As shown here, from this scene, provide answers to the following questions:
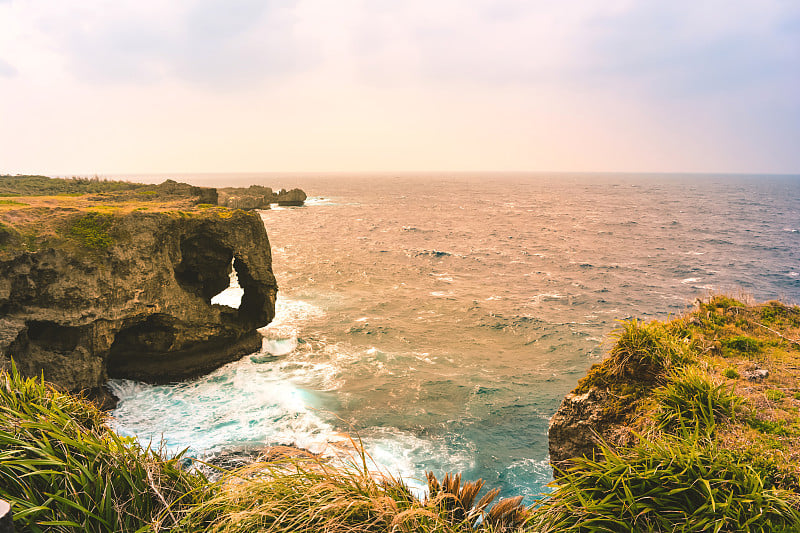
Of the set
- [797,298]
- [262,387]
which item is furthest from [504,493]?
[797,298]

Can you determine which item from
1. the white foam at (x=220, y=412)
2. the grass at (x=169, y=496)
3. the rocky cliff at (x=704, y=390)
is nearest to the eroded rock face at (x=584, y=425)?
the rocky cliff at (x=704, y=390)

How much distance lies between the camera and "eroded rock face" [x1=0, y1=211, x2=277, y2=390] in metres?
11.0

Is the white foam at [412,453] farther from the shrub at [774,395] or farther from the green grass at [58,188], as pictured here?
the green grass at [58,188]

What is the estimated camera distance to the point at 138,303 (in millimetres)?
12727

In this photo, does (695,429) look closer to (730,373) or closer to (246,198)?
(730,373)

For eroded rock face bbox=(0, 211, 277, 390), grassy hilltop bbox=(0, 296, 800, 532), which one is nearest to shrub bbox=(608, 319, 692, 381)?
grassy hilltop bbox=(0, 296, 800, 532)

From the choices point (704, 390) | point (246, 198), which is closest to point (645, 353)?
point (704, 390)

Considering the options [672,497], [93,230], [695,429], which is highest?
[93,230]

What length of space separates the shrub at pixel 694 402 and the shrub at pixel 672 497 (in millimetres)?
862

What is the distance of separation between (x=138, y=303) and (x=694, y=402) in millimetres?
14685

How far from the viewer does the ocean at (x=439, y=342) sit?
11.6 meters

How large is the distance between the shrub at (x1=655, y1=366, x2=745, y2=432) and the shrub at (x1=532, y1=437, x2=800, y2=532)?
86 cm

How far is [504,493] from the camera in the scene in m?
9.80

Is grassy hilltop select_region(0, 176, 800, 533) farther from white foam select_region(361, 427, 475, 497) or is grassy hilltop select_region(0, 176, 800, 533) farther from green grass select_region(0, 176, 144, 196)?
green grass select_region(0, 176, 144, 196)
